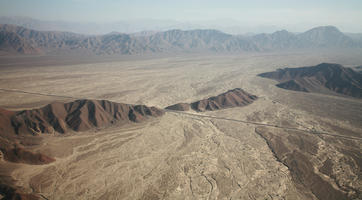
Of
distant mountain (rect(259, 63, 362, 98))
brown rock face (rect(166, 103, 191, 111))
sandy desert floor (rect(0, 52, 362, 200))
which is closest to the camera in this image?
sandy desert floor (rect(0, 52, 362, 200))

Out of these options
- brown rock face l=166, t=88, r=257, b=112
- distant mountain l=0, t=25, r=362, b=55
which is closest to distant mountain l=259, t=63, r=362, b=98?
brown rock face l=166, t=88, r=257, b=112

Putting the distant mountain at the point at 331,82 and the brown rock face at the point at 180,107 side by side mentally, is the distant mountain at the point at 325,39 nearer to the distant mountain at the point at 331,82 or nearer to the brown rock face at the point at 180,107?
the distant mountain at the point at 331,82

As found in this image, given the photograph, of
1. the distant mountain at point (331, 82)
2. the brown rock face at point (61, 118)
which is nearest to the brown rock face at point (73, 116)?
the brown rock face at point (61, 118)

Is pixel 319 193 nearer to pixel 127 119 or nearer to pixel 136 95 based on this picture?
pixel 127 119

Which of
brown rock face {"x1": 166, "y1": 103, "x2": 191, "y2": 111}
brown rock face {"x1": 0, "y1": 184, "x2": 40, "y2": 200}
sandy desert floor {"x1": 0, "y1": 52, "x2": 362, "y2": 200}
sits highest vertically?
brown rock face {"x1": 0, "y1": 184, "x2": 40, "y2": 200}

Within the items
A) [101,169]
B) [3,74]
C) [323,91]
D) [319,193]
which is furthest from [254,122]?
[3,74]

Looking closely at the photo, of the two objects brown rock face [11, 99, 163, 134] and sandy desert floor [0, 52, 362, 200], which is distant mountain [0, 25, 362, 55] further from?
brown rock face [11, 99, 163, 134]
